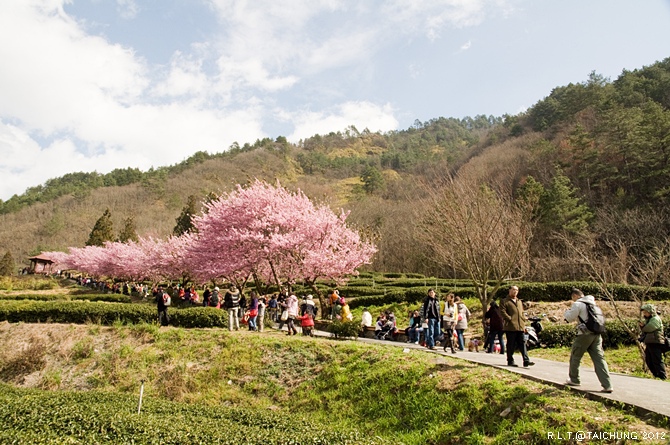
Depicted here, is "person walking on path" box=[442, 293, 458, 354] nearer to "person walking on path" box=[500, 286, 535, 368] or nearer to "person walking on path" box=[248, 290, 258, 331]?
"person walking on path" box=[500, 286, 535, 368]

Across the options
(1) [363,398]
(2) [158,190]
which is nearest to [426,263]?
(1) [363,398]

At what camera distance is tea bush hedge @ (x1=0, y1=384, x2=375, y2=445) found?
5.91 m

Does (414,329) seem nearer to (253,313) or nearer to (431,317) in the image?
(431,317)

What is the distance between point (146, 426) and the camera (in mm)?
6379

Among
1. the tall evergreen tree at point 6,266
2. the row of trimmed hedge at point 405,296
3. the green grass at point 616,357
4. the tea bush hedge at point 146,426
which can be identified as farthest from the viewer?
the tall evergreen tree at point 6,266

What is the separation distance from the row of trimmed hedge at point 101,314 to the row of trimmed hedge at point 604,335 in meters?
11.4

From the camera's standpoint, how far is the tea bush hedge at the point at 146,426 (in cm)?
591

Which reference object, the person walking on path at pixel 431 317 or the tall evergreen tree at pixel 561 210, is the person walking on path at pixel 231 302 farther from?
the tall evergreen tree at pixel 561 210

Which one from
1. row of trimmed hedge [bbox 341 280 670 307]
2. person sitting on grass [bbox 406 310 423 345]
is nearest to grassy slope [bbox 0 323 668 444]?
person sitting on grass [bbox 406 310 423 345]

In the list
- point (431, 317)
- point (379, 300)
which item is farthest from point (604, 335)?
point (379, 300)

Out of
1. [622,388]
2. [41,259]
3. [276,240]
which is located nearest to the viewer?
[622,388]

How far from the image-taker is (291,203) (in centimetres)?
2102

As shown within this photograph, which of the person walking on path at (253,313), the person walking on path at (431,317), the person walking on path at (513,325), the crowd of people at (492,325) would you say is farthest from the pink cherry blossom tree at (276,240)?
the person walking on path at (513,325)

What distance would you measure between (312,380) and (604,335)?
951 cm
